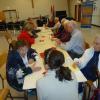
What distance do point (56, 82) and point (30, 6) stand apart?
11550mm

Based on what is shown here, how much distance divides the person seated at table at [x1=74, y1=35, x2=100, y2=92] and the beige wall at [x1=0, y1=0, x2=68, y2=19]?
10540 mm

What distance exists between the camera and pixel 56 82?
171 cm

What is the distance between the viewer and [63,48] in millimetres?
3570

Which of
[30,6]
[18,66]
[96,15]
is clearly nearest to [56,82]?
[18,66]

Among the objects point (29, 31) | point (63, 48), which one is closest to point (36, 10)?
point (29, 31)

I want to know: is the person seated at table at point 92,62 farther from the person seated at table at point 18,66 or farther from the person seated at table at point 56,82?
the person seated at table at point 56,82

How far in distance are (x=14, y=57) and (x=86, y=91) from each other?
1030 mm

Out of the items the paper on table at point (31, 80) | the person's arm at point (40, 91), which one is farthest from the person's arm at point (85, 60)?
the person's arm at point (40, 91)

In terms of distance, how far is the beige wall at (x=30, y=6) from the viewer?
40.6ft

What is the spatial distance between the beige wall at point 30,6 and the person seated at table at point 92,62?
10.5m

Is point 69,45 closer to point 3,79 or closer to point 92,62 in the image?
point 92,62

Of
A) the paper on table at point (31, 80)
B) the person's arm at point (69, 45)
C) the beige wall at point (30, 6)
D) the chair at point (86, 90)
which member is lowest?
the chair at point (86, 90)

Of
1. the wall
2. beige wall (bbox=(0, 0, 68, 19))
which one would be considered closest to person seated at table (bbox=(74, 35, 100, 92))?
the wall

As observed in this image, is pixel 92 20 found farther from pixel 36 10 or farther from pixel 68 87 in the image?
pixel 68 87
